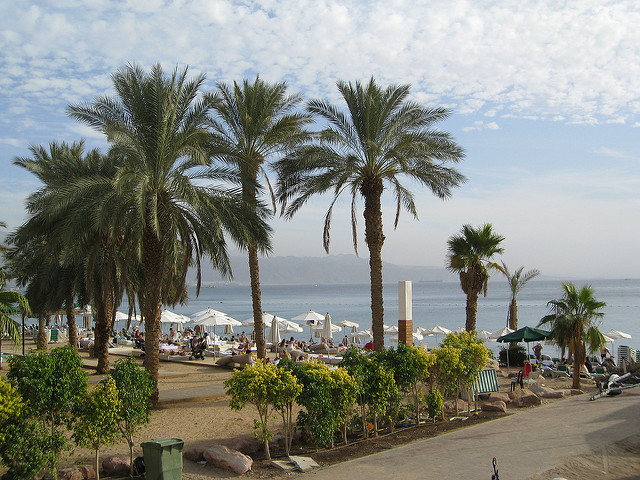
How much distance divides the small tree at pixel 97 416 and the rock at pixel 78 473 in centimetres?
15

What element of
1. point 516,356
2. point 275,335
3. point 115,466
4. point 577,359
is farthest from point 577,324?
point 275,335

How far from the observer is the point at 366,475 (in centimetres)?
876

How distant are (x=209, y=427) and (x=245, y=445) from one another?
2.80m

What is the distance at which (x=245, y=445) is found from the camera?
10.1m

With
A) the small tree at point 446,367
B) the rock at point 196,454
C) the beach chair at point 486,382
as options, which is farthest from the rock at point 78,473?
the beach chair at point 486,382

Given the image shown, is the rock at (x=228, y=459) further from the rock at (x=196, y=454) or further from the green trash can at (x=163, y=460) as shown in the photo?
the green trash can at (x=163, y=460)

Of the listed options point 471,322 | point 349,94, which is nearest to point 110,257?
point 349,94

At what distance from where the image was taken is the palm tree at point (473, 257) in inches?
989

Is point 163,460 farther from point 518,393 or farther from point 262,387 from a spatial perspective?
point 518,393

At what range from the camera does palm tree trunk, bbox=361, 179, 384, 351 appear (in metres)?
18.0

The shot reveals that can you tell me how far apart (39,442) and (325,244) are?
42.2 feet

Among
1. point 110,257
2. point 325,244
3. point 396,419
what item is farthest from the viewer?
point 325,244

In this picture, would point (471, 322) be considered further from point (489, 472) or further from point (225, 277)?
point (489, 472)

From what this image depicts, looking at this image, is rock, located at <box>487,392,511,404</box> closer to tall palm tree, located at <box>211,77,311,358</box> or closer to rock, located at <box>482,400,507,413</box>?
rock, located at <box>482,400,507,413</box>
